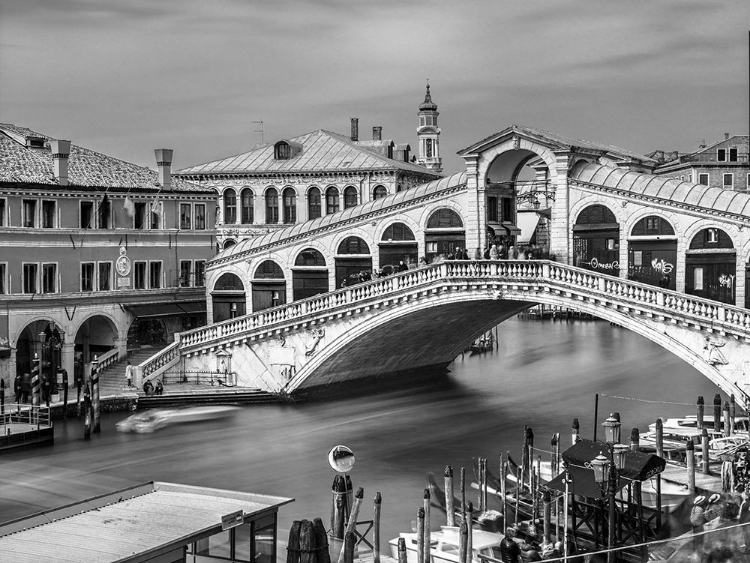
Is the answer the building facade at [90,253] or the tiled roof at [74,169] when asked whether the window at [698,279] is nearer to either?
the building facade at [90,253]

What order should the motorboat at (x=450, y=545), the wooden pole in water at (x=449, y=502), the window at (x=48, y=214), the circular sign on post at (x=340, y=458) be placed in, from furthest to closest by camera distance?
the window at (x=48, y=214) → the wooden pole in water at (x=449, y=502) → the motorboat at (x=450, y=545) → the circular sign on post at (x=340, y=458)

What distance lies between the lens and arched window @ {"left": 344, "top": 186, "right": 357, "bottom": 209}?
5703 cm

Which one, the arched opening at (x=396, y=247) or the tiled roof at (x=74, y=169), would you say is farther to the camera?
the arched opening at (x=396, y=247)

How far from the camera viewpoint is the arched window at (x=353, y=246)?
140ft

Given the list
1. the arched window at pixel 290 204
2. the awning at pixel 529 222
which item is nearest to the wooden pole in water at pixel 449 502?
the arched window at pixel 290 204

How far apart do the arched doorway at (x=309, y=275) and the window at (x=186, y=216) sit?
17.0ft

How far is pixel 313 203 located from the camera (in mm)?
57656

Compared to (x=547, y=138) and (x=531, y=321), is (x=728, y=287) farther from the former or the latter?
(x=531, y=321)

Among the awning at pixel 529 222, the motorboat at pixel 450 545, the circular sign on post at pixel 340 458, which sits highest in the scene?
the awning at pixel 529 222

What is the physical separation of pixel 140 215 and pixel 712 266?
21044mm

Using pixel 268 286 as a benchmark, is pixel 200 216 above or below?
above

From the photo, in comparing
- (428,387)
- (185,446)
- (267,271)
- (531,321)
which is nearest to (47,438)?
(185,446)

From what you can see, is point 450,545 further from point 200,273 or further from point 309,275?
point 200,273

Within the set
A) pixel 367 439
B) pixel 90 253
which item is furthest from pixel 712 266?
pixel 90 253
